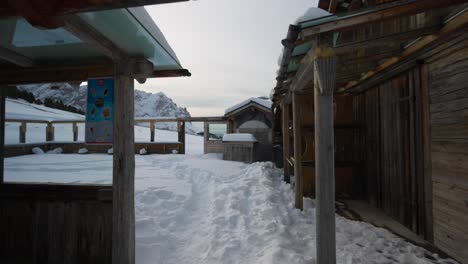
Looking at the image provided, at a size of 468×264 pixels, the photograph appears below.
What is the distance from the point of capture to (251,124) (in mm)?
12219

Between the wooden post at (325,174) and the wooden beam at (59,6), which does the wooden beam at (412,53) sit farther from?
the wooden beam at (59,6)

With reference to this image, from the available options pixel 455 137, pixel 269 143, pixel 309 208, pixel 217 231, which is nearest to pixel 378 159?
pixel 309 208

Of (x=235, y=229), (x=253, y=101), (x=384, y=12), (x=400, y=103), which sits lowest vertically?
(x=235, y=229)

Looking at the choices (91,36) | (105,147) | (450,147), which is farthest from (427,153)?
(105,147)

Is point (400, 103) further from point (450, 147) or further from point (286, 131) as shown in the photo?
point (286, 131)

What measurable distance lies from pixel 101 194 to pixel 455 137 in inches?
188

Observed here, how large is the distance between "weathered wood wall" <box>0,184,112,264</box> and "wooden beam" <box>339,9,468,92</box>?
15.1 feet

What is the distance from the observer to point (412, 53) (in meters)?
3.53

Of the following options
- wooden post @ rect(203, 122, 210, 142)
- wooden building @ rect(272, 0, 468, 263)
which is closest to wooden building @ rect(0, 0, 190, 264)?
wooden building @ rect(272, 0, 468, 263)

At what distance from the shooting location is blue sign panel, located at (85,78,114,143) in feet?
9.21

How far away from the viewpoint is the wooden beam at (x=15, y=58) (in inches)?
102

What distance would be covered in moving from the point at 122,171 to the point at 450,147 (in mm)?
4392

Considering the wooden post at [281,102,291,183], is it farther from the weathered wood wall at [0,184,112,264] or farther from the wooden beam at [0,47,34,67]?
the wooden beam at [0,47,34,67]

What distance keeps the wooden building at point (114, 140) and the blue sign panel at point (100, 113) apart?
0.13 meters
